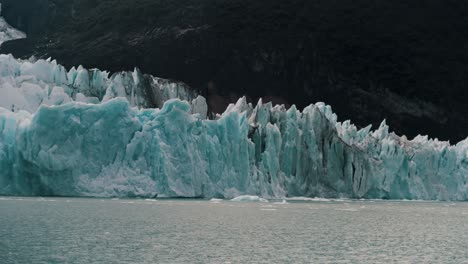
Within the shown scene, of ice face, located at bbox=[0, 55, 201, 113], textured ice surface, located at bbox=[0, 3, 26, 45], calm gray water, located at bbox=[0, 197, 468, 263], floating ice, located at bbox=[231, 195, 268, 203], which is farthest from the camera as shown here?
textured ice surface, located at bbox=[0, 3, 26, 45]

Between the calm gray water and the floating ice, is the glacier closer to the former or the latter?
the floating ice

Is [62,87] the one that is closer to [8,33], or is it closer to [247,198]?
[247,198]

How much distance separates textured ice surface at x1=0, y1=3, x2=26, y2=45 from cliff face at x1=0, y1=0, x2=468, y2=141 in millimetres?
7373

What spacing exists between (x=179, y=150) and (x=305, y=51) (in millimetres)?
58195

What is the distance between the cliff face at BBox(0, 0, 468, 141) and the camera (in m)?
90.3

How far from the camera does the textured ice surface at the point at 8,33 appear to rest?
371 feet

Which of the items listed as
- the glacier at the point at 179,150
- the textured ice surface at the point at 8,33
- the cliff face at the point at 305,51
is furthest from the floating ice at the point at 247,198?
the textured ice surface at the point at 8,33

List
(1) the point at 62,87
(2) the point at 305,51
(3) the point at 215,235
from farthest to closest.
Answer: (2) the point at 305,51 → (1) the point at 62,87 → (3) the point at 215,235

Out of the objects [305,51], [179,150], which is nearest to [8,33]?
[305,51]

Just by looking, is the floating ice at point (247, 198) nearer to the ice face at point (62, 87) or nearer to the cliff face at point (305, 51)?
the ice face at point (62, 87)

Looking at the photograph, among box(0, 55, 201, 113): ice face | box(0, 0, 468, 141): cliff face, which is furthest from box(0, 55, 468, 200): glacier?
box(0, 0, 468, 141): cliff face

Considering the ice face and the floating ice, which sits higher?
the ice face

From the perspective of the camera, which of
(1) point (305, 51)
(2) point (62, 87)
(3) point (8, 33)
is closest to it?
(2) point (62, 87)

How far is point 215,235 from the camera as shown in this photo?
75.6ft
